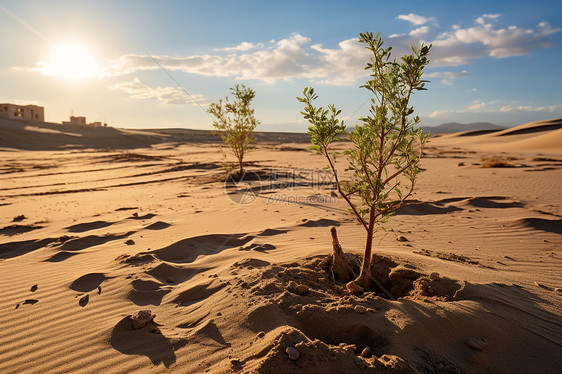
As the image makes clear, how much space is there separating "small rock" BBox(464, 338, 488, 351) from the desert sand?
0.01 m

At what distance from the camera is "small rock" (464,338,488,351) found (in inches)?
88.6

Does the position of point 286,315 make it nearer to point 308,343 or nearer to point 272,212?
point 308,343

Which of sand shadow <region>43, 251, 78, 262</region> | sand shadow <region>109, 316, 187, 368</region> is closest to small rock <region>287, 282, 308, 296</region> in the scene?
sand shadow <region>109, 316, 187, 368</region>

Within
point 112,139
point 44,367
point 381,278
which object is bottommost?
point 44,367

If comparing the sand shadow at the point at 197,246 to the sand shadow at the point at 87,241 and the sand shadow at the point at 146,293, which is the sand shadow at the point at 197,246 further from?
the sand shadow at the point at 87,241

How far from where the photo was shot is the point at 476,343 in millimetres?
2266

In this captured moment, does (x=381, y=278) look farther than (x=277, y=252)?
No

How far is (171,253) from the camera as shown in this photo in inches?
171

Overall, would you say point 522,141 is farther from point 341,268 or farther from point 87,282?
point 87,282

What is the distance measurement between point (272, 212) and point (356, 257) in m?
3.20

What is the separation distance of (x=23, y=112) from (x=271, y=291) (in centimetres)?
5078

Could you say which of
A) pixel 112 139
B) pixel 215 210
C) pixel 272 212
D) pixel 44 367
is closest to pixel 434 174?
pixel 272 212
